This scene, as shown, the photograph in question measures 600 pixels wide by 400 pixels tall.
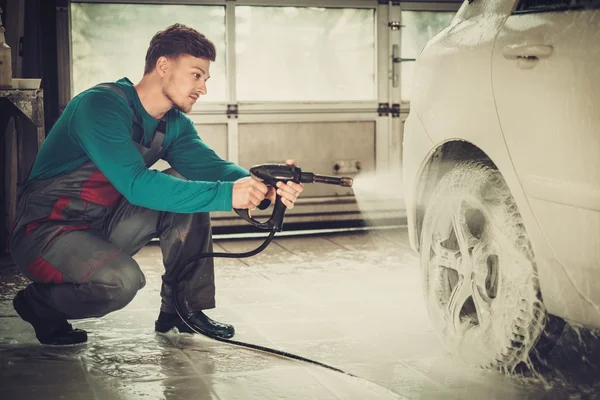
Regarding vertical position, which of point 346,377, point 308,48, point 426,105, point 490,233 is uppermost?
point 308,48

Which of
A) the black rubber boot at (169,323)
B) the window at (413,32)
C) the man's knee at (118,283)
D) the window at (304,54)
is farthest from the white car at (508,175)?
the window at (413,32)

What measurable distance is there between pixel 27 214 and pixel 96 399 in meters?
1.12

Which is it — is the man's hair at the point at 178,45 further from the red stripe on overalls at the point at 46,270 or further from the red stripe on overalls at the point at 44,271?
the red stripe on overalls at the point at 44,271

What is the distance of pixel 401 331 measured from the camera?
185 inches

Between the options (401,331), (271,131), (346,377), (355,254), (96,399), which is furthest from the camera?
(271,131)

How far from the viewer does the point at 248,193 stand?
4.00 metres

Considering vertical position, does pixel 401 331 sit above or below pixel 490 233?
below

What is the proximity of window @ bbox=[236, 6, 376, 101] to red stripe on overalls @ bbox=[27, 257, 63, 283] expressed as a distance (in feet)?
14.2

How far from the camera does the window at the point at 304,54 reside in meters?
8.29

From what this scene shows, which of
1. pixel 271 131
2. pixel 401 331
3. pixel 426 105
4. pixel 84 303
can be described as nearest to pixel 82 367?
pixel 84 303

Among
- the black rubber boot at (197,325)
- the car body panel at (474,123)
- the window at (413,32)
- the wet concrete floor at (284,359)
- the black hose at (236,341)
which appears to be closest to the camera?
the car body panel at (474,123)

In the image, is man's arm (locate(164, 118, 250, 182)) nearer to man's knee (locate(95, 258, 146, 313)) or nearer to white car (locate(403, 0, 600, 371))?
man's knee (locate(95, 258, 146, 313))

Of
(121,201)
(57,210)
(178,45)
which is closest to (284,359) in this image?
(121,201)

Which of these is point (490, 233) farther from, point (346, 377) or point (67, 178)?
point (67, 178)
